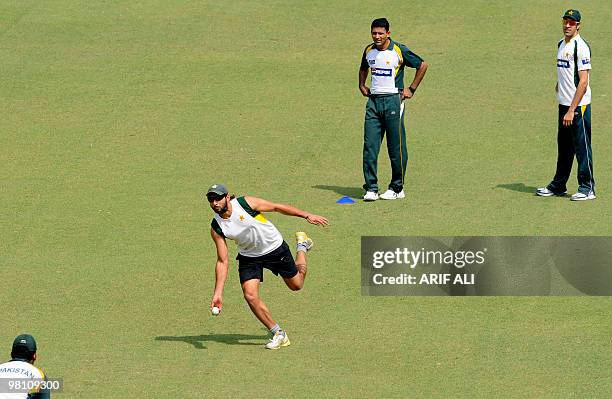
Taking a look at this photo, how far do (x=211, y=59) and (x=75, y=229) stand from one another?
765 centimetres

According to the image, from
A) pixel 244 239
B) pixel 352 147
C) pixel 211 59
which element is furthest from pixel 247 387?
pixel 211 59

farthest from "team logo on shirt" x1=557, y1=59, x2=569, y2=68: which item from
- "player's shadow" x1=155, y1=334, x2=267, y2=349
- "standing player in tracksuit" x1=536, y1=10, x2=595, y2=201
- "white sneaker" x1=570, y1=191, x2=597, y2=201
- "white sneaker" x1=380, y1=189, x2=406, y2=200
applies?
"player's shadow" x1=155, y1=334, x2=267, y2=349

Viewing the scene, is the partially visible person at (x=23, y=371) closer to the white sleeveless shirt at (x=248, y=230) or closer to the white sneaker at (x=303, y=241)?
the white sleeveless shirt at (x=248, y=230)

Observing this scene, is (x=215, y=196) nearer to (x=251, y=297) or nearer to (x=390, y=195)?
(x=251, y=297)

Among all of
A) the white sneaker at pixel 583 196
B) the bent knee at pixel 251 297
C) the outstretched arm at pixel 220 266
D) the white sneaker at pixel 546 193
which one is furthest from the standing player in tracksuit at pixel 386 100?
the bent knee at pixel 251 297

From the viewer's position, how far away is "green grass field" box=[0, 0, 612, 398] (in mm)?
13742

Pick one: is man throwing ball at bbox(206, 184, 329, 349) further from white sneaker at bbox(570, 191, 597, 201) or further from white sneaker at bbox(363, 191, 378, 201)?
white sneaker at bbox(570, 191, 597, 201)

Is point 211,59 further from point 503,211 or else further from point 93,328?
point 93,328

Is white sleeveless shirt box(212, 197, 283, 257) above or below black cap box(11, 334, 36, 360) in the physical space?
above

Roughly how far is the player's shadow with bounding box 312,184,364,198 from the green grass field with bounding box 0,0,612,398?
0.06 m

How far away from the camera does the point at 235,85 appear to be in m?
23.6

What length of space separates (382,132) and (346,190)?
3.79 ft

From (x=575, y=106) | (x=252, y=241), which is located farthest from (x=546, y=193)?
(x=252, y=241)

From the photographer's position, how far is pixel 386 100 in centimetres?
1836
